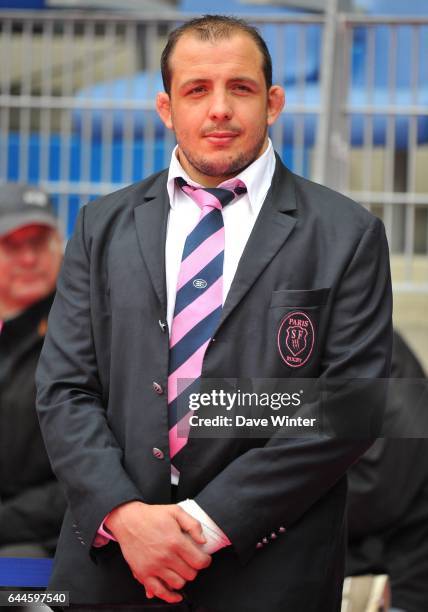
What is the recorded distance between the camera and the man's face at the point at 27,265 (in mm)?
4387

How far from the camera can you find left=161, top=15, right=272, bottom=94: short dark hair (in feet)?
8.70

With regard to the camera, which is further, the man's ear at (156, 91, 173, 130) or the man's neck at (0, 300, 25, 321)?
the man's neck at (0, 300, 25, 321)

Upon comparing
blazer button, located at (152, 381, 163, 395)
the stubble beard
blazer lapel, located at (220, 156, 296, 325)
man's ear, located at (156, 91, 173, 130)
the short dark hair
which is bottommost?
blazer button, located at (152, 381, 163, 395)

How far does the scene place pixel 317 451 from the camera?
2.50 m

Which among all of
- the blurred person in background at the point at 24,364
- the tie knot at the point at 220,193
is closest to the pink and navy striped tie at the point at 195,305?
the tie knot at the point at 220,193

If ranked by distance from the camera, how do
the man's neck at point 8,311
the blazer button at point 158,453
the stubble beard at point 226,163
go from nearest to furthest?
the blazer button at point 158,453, the stubble beard at point 226,163, the man's neck at point 8,311

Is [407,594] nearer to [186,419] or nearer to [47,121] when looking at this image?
[186,419]

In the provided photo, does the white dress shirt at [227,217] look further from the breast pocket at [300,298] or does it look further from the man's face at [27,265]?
the man's face at [27,265]

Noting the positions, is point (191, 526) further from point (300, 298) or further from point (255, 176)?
point (255, 176)

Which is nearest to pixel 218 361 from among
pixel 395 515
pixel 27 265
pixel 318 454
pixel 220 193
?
pixel 318 454

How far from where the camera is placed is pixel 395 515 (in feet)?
13.8

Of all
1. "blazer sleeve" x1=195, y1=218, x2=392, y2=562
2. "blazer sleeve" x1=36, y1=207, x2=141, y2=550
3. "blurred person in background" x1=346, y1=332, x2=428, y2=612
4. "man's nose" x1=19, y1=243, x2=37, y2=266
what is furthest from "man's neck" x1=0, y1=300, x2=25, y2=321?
"blazer sleeve" x1=195, y1=218, x2=392, y2=562

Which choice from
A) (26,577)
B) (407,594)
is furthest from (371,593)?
(26,577)

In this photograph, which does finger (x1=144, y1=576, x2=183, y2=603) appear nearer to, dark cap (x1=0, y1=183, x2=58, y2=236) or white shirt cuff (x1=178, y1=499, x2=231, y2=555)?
white shirt cuff (x1=178, y1=499, x2=231, y2=555)
